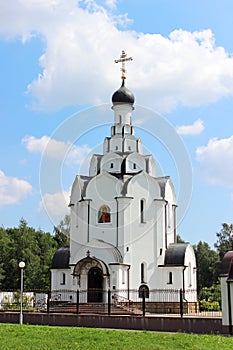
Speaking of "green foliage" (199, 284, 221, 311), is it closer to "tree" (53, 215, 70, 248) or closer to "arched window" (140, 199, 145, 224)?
"arched window" (140, 199, 145, 224)

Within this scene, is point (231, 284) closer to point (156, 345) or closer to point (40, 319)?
point (156, 345)

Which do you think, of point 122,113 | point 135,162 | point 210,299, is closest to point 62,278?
point 135,162

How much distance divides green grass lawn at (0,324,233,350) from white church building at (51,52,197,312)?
12224mm

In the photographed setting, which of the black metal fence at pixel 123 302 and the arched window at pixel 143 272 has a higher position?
the arched window at pixel 143 272

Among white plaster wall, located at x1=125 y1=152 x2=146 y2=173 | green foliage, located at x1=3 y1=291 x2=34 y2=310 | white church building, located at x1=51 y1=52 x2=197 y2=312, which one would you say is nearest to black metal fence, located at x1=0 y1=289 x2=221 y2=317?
green foliage, located at x1=3 y1=291 x2=34 y2=310

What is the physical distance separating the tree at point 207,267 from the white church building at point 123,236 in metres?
19.5

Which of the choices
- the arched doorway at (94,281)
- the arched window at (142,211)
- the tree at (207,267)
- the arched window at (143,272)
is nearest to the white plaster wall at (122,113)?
the arched window at (142,211)

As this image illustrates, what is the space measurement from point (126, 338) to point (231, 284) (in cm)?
511

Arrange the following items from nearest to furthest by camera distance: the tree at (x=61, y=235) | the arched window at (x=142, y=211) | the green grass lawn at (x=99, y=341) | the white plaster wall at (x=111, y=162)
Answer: the green grass lawn at (x=99, y=341), the arched window at (x=142, y=211), the white plaster wall at (x=111, y=162), the tree at (x=61, y=235)

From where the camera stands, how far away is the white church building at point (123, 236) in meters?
29.3

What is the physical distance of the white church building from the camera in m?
29.3

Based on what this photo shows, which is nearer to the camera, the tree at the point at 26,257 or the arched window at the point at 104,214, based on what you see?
the arched window at the point at 104,214

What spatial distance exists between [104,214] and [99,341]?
16.7 metres

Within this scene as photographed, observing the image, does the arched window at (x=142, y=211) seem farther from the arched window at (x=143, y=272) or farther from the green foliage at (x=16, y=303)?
the green foliage at (x=16, y=303)
